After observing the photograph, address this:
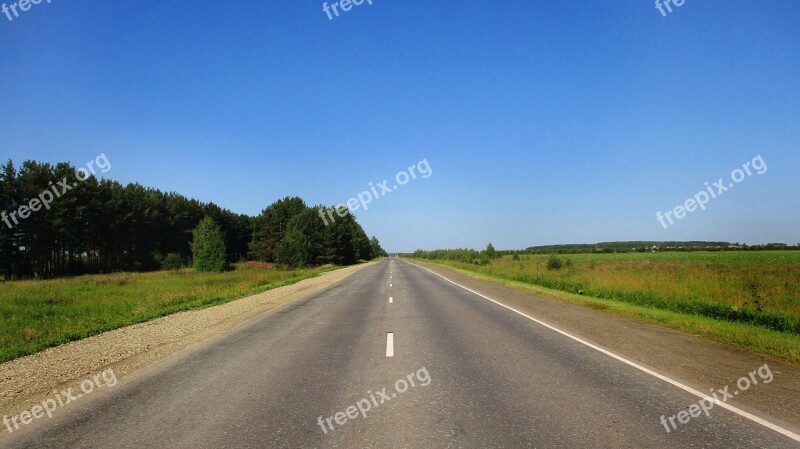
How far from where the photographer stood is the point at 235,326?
12133 mm

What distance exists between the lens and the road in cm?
430

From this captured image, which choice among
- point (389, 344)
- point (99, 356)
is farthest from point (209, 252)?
point (389, 344)

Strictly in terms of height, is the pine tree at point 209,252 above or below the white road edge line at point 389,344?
above

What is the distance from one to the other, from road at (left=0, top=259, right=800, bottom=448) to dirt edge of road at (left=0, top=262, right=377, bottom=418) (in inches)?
30.7

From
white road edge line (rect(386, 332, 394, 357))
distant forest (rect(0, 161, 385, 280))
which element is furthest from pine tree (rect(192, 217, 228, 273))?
white road edge line (rect(386, 332, 394, 357))

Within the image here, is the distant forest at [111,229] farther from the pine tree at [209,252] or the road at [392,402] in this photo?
the road at [392,402]

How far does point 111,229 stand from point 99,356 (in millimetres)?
58819

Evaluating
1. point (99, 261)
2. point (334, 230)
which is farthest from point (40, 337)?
point (334, 230)

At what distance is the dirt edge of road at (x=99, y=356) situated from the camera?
21.4 feet

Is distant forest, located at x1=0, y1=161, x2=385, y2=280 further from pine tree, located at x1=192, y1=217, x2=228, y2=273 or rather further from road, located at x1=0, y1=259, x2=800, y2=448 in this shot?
road, located at x1=0, y1=259, x2=800, y2=448

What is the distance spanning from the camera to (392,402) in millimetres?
5418

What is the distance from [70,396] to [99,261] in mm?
62784

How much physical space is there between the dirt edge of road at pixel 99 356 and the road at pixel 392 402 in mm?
779

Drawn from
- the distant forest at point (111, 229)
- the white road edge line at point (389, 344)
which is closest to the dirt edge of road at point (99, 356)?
the white road edge line at point (389, 344)
